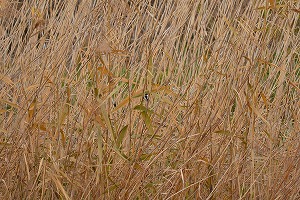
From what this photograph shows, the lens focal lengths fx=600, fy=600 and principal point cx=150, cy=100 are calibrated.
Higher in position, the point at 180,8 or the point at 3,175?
the point at 180,8

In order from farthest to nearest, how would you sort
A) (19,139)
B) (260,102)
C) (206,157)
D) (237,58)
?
(260,102)
(206,157)
(237,58)
(19,139)

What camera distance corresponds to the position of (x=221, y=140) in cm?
183

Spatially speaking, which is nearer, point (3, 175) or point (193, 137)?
point (3, 175)

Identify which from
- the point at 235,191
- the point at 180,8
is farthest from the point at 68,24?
the point at 235,191

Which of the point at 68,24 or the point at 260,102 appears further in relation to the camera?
the point at 260,102

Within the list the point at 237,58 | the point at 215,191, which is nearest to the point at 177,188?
the point at 215,191

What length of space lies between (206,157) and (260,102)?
0.31 meters

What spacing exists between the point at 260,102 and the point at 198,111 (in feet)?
1.08

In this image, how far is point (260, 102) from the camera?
210cm

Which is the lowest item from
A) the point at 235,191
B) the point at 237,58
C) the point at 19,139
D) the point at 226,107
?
the point at 235,191

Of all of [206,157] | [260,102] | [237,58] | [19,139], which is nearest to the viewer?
[19,139]

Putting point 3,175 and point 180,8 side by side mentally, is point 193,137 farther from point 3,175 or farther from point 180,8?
point 3,175

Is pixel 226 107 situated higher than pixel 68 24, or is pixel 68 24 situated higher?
pixel 68 24

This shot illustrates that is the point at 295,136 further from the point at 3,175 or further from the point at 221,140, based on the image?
the point at 3,175
